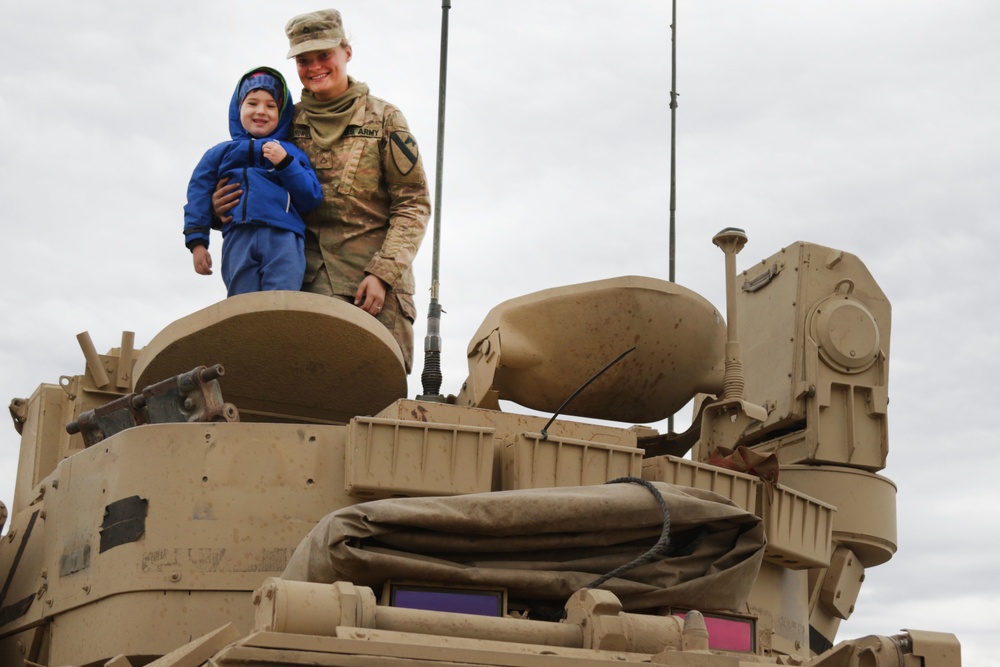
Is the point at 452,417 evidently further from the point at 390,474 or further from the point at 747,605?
the point at 747,605

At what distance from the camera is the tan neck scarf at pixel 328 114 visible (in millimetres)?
10742

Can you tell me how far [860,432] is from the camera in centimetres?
1084

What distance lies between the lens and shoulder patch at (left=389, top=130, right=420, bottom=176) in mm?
10648

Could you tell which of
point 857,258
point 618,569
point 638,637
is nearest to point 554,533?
point 618,569

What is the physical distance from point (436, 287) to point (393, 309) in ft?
2.78

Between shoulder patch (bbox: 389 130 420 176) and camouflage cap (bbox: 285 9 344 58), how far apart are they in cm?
72

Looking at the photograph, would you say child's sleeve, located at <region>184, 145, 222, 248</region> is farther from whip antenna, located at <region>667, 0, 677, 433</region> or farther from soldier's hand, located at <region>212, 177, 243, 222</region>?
whip antenna, located at <region>667, 0, 677, 433</region>

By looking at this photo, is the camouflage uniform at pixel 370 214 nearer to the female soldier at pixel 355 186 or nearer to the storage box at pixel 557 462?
the female soldier at pixel 355 186

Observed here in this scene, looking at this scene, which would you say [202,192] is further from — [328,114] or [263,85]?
[328,114]

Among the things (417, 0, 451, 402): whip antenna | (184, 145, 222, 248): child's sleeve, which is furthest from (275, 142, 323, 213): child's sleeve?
(417, 0, 451, 402): whip antenna

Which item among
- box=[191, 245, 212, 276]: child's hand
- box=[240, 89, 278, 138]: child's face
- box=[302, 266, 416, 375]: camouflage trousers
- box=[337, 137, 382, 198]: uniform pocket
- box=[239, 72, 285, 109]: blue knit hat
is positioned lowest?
box=[302, 266, 416, 375]: camouflage trousers

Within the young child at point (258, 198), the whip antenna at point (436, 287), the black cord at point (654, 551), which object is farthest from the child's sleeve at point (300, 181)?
the black cord at point (654, 551)

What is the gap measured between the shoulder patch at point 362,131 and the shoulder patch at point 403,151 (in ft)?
0.34

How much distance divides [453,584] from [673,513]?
102 cm
